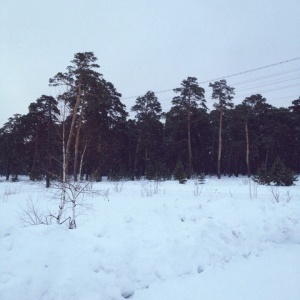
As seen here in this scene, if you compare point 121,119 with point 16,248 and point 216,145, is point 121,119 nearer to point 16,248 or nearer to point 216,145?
point 216,145

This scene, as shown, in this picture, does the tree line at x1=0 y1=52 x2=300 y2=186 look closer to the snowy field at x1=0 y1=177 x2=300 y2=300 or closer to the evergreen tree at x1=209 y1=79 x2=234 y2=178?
the evergreen tree at x1=209 y1=79 x2=234 y2=178

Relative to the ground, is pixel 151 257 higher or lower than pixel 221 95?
lower

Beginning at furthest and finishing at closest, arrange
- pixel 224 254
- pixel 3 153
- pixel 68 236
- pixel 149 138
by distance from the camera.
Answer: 1. pixel 3 153
2. pixel 149 138
3. pixel 224 254
4. pixel 68 236

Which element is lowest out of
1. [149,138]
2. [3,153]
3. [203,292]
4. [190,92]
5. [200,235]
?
[203,292]

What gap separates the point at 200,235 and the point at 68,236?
2956 millimetres

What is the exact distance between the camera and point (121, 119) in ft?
96.9

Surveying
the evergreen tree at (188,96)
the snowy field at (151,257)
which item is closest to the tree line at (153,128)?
the evergreen tree at (188,96)

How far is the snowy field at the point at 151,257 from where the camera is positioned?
11.5 feet

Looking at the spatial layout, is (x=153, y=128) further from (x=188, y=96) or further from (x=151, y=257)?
(x=151, y=257)

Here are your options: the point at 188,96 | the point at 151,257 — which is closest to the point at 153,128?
the point at 188,96

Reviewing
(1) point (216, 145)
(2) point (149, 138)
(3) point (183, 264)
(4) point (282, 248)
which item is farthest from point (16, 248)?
(1) point (216, 145)

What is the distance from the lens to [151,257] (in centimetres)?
450

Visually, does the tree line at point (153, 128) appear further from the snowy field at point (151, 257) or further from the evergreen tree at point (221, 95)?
the snowy field at point (151, 257)

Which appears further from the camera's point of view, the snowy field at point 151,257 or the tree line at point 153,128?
the tree line at point 153,128
